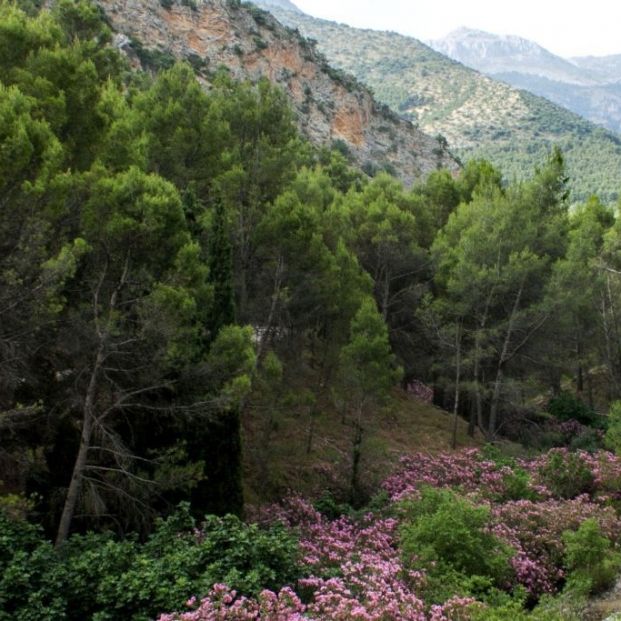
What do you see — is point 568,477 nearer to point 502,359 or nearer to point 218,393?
point 502,359

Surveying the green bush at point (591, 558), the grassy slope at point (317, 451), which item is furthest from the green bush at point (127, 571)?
the green bush at point (591, 558)

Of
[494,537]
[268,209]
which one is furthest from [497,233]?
[494,537]

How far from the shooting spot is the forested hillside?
27.9 feet

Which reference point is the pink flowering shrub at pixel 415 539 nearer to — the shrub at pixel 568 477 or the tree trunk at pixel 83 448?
the shrub at pixel 568 477

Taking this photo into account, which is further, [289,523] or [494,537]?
[289,523]

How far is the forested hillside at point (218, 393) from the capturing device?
850cm

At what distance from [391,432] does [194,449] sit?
1158 centimetres

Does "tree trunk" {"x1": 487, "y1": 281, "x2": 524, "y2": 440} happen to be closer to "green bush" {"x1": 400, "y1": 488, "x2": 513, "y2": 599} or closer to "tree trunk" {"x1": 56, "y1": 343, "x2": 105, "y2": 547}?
"green bush" {"x1": 400, "y1": 488, "x2": 513, "y2": 599}

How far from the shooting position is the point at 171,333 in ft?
32.3

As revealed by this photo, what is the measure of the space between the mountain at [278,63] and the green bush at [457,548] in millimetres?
57762

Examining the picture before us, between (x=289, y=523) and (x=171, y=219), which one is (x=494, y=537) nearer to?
(x=289, y=523)

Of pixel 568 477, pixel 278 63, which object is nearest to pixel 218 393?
pixel 568 477

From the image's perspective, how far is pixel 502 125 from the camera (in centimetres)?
15700

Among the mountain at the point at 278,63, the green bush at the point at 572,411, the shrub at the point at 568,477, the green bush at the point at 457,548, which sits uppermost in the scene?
the mountain at the point at 278,63
